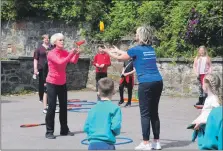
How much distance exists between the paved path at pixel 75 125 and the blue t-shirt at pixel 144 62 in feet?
3.94

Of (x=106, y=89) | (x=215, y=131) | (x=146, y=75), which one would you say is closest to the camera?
(x=215, y=131)

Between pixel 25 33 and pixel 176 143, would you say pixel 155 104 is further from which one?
pixel 25 33

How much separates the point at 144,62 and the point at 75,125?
348 centimetres

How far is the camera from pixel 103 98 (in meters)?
6.41

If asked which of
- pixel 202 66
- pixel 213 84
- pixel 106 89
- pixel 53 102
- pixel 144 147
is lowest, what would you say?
pixel 144 147

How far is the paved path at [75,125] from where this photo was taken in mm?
9188

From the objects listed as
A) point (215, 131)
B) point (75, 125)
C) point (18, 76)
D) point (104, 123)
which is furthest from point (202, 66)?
point (215, 131)

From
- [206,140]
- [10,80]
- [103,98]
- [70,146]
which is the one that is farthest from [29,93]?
[206,140]

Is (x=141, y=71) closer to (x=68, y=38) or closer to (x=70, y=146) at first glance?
(x=70, y=146)

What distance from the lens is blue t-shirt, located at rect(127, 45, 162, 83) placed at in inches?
330

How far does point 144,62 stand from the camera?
27.6 ft

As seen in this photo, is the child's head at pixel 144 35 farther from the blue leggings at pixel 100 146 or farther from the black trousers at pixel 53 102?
the blue leggings at pixel 100 146

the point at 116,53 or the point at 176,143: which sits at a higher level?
the point at 116,53

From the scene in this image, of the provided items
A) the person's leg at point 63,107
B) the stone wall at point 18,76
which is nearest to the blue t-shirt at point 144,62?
the person's leg at point 63,107
